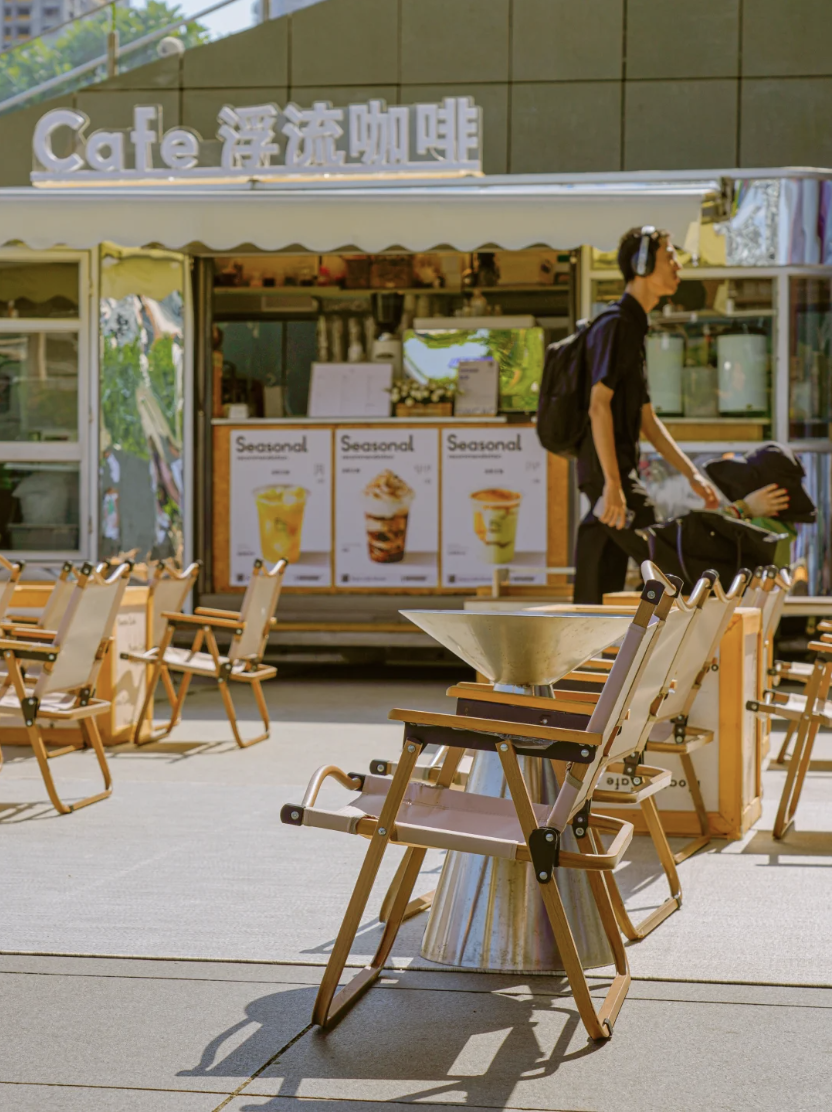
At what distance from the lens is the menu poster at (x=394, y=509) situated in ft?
37.0

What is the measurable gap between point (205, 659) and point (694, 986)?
16.4 ft

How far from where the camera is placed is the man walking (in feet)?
22.1

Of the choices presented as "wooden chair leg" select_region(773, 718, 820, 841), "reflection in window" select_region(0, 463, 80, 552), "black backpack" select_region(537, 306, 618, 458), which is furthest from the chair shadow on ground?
"reflection in window" select_region(0, 463, 80, 552)

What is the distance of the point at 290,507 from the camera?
11398 mm

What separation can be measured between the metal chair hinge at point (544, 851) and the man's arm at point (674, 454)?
4029mm

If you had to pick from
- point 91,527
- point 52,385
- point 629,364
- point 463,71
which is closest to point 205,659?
point 629,364

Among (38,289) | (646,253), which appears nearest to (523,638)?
(646,253)

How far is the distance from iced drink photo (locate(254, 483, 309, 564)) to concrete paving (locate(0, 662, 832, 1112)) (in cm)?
573

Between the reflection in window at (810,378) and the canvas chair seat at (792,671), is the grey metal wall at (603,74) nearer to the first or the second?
the reflection in window at (810,378)

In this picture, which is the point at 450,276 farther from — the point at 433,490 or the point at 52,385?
the point at 52,385

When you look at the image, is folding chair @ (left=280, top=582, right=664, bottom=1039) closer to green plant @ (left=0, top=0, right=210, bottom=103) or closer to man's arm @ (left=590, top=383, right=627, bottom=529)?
man's arm @ (left=590, top=383, right=627, bottom=529)

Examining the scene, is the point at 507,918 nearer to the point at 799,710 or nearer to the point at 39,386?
the point at 799,710

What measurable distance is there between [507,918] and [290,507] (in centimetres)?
788

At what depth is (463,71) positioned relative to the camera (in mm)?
12891
